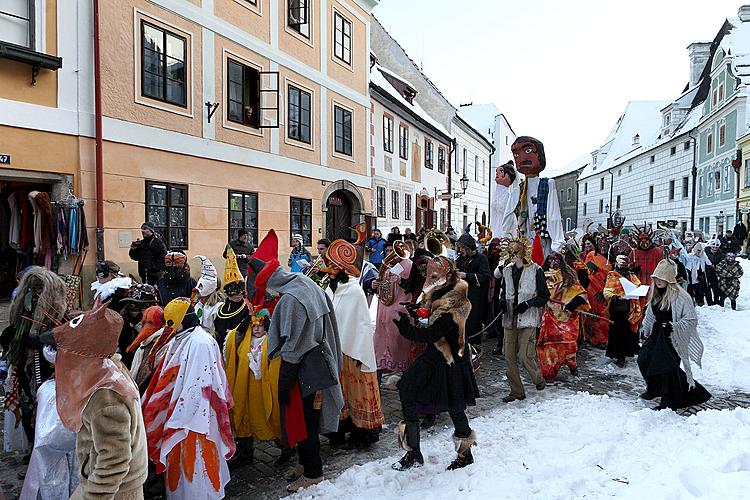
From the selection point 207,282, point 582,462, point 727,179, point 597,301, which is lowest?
point 582,462

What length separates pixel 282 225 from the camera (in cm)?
1485

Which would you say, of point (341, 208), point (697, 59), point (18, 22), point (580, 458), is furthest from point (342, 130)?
point (697, 59)

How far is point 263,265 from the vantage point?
4.09 m

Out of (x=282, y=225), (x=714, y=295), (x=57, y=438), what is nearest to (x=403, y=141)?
(x=282, y=225)

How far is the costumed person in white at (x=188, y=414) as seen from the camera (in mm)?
3441

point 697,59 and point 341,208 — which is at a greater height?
point 697,59

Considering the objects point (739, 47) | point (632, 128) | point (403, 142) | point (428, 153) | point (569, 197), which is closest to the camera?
point (403, 142)

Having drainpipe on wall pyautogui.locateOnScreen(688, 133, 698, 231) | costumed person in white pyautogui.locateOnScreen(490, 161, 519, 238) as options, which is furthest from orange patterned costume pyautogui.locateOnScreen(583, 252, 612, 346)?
drainpipe on wall pyautogui.locateOnScreen(688, 133, 698, 231)

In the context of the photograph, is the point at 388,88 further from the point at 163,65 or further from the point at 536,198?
the point at 536,198

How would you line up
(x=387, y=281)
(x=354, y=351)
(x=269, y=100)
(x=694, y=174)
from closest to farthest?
1. (x=354, y=351)
2. (x=387, y=281)
3. (x=269, y=100)
4. (x=694, y=174)

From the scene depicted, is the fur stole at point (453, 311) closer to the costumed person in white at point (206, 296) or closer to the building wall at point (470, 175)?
the costumed person in white at point (206, 296)

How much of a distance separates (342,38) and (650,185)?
1205 inches

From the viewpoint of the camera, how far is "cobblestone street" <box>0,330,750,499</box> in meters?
4.15

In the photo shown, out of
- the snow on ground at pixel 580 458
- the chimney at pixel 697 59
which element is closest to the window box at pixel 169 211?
the snow on ground at pixel 580 458
